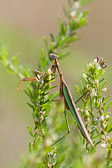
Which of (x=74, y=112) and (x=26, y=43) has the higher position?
(x=74, y=112)

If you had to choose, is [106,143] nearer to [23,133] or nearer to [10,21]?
[23,133]

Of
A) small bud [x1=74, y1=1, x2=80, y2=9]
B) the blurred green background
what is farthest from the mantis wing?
the blurred green background

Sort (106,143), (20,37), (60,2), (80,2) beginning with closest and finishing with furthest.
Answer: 1. (106,143)
2. (80,2)
3. (20,37)
4. (60,2)

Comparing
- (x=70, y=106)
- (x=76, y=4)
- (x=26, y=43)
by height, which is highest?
(x=76, y=4)

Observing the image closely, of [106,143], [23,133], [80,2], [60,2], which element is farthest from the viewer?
[60,2]

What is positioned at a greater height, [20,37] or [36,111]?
[36,111]

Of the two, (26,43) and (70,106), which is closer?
(70,106)

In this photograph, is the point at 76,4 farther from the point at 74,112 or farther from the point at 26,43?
the point at 26,43

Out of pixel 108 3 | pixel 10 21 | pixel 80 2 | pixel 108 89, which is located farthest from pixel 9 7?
pixel 108 89

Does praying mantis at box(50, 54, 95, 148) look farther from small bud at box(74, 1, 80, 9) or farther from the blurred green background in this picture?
the blurred green background

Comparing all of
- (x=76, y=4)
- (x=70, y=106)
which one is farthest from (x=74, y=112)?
(x=76, y=4)
